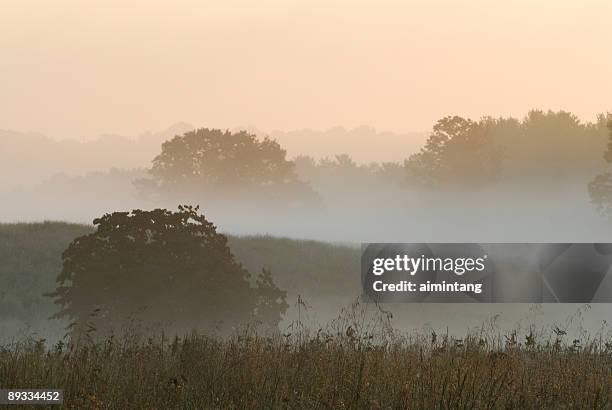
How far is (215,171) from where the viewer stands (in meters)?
74.7

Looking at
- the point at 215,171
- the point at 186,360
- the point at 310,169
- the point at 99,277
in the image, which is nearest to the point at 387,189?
the point at 310,169

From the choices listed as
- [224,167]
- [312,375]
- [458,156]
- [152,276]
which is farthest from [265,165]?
[312,375]

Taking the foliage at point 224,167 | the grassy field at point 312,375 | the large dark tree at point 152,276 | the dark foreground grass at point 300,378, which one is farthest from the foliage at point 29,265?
the foliage at point 224,167

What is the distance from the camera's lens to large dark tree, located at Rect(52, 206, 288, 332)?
1816 cm

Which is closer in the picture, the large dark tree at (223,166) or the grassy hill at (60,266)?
the grassy hill at (60,266)

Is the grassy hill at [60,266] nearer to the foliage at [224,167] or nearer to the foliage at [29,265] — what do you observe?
the foliage at [29,265]

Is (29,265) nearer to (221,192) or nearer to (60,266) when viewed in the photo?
(60,266)

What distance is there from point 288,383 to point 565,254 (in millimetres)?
29454

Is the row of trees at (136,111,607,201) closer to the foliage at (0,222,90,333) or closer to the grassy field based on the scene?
the foliage at (0,222,90,333)

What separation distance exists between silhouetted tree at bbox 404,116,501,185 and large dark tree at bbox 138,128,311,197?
12188mm

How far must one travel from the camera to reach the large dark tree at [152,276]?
59.6ft

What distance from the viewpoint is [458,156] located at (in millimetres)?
76812

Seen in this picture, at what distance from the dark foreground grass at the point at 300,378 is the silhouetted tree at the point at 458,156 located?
66.2 m

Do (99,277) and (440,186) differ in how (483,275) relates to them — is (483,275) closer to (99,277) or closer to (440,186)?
(99,277)
